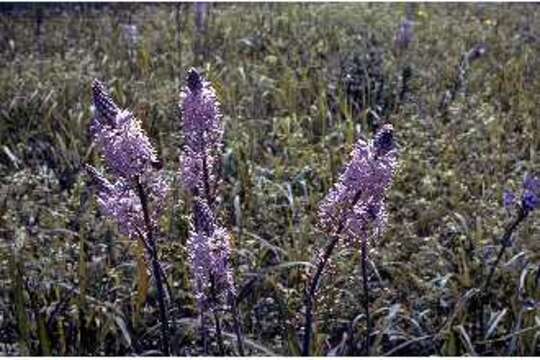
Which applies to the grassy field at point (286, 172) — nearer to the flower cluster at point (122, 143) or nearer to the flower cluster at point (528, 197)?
the flower cluster at point (528, 197)

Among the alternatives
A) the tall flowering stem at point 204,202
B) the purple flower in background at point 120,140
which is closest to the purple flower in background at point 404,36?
the tall flowering stem at point 204,202

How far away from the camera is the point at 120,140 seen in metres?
2.01

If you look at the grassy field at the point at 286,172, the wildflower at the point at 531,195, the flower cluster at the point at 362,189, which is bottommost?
the grassy field at the point at 286,172

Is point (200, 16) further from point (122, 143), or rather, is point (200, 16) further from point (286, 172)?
point (122, 143)

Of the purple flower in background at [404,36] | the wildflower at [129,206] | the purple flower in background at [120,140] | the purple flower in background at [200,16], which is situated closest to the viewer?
the purple flower in background at [120,140]

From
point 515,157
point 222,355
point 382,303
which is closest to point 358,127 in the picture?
point 515,157

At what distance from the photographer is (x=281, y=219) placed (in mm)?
3734

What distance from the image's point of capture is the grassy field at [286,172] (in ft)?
9.35

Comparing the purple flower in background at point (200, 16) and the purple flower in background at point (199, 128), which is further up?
the purple flower in background at point (199, 128)

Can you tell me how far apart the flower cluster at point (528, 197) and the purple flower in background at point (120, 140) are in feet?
4.79

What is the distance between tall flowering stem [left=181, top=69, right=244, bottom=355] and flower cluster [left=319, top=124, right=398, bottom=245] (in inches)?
12.1

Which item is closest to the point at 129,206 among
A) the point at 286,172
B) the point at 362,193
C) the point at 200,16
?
the point at 362,193

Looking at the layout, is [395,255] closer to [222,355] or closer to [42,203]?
[222,355]

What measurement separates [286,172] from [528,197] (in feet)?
5.13
